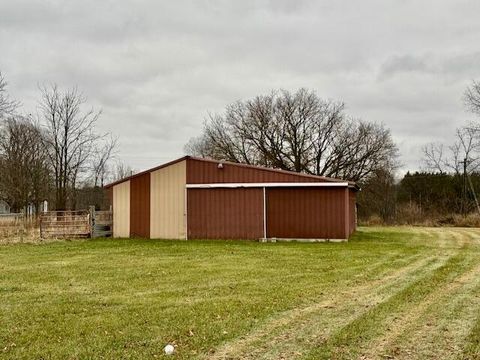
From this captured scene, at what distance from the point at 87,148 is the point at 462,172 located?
28467mm

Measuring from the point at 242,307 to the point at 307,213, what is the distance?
10.7 m

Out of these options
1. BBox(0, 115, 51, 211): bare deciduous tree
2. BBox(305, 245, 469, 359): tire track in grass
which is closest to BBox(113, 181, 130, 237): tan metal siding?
BBox(305, 245, 469, 359): tire track in grass

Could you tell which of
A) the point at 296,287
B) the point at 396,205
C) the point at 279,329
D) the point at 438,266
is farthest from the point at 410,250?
the point at 396,205

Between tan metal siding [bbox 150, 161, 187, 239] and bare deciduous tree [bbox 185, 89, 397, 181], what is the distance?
19943 mm

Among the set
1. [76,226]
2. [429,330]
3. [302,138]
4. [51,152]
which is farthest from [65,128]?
[429,330]

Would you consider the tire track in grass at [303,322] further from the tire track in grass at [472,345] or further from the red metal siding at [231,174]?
the red metal siding at [231,174]

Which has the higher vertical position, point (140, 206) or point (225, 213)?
point (140, 206)

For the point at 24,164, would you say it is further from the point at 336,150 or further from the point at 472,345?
the point at 472,345

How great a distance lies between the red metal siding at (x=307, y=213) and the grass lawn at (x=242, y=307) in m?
4.77

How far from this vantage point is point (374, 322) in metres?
5.52

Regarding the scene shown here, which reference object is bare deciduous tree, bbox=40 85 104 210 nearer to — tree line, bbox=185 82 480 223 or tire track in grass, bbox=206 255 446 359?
tree line, bbox=185 82 480 223

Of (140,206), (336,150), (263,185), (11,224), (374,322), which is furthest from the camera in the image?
(336,150)

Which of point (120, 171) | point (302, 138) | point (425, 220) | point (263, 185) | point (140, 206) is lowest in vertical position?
point (425, 220)

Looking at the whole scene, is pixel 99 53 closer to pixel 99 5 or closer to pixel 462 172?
pixel 99 5
